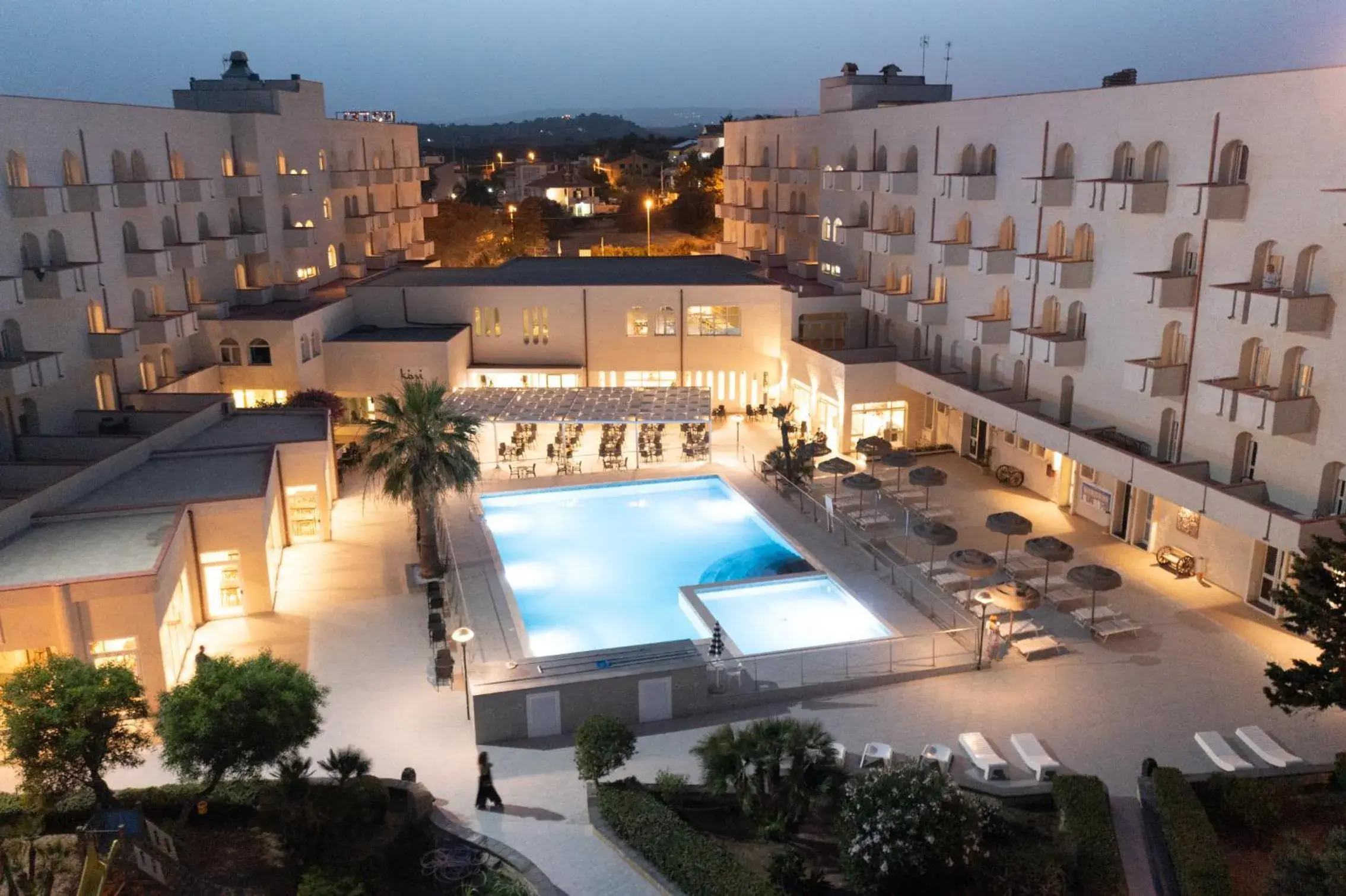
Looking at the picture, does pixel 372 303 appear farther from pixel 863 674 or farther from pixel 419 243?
pixel 863 674

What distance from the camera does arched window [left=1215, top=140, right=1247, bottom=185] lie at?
22672 millimetres

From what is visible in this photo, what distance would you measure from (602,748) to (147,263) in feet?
78.0

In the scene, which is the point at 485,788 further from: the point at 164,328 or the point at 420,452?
the point at 164,328

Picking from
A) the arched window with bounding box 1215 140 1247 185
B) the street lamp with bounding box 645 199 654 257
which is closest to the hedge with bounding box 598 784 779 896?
the arched window with bounding box 1215 140 1247 185

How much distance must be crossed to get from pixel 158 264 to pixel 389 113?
5173 centimetres

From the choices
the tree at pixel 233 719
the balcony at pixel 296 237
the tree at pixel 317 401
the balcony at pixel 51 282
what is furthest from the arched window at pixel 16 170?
the tree at pixel 233 719

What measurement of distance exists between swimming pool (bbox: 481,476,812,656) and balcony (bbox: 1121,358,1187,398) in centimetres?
952

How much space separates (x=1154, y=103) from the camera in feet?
81.5

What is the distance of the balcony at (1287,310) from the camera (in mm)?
20625

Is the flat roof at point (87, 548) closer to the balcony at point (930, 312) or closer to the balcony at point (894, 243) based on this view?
the balcony at point (930, 312)

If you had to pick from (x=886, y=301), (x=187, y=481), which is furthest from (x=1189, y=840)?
(x=886, y=301)

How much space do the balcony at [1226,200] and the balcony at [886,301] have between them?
13.5 metres

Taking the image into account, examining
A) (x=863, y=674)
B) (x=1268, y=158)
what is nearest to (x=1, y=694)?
(x=863, y=674)

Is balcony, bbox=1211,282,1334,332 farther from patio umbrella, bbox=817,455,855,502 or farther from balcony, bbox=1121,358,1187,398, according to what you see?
patio umbrella, bbox=817,455,855,502
